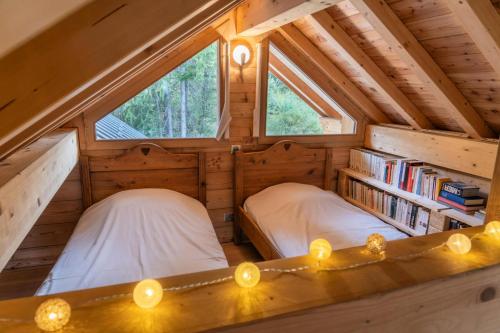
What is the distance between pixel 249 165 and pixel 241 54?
3.46 feet

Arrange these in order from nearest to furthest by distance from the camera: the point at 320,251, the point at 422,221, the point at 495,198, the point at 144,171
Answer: the point at 320,251
the point at 495,198
the point at 422,221
the point at 144,171

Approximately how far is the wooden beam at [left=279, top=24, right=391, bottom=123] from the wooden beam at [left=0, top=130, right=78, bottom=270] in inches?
88.8

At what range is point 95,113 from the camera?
9.78 ft

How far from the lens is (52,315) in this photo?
576 mm

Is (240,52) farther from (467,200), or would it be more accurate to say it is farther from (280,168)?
(467,200)

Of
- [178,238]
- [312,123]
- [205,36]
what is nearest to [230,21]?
[205,36]

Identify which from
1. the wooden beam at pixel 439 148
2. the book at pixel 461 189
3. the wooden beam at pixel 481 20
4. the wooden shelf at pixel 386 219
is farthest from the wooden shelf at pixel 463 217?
the wooden beam at pixel 481 20

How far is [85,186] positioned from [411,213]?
2834 mm

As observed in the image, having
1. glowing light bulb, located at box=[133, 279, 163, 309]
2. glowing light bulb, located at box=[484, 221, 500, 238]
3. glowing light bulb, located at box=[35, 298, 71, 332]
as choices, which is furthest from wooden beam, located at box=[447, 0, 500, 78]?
glowing light bulb, located at box=[35, 298, 71, 332]

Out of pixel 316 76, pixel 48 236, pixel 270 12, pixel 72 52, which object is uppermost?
pixel 270 12

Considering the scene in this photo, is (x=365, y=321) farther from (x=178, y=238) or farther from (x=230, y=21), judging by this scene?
(x=230, y=21)

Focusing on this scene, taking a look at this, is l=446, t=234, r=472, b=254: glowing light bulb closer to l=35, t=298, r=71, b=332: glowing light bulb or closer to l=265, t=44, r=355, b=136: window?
l=35, t=298, r=71, b=332: glowing light bulb

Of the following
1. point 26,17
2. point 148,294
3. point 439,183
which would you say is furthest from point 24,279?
point 439,183

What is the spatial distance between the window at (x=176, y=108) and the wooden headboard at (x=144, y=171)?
0.59 feet
